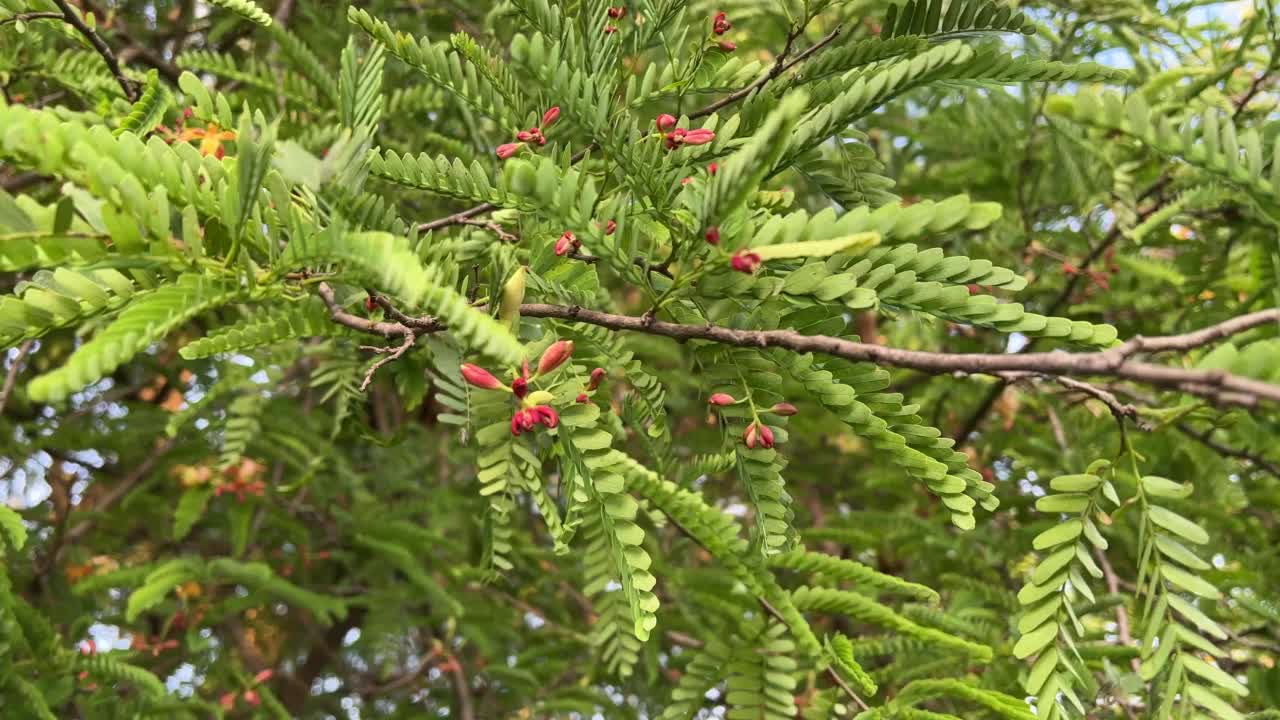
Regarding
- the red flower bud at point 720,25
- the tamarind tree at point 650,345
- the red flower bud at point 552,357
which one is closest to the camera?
the tamarind tree at point 650,345

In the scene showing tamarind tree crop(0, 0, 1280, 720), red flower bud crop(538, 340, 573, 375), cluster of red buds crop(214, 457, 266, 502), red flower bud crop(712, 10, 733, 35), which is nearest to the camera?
tamarind tree crop(0, 0, 1280, 720)

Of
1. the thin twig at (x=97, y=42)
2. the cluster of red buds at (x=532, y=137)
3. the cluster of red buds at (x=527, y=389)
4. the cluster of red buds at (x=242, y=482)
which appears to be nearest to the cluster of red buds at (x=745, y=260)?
the cluster of red buds at (x=527, y=389)

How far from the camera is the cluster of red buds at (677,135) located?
698 mm

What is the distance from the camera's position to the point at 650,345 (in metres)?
2.06

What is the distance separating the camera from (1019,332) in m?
0.62

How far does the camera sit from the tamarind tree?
1.82 ft

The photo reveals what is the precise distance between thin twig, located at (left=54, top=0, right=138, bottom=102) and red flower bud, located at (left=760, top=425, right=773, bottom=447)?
804 millimetres

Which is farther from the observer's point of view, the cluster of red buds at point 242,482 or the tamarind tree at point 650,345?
the cluster of red buds at point 242,482

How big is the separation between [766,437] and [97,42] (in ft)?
2.78

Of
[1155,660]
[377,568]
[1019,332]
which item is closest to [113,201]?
[1019,332]

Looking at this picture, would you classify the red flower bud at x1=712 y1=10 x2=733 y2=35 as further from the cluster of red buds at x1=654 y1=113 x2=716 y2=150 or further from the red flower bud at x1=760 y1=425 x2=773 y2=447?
the red flower bud at x1=760 y1=425 x2=773 y2=447

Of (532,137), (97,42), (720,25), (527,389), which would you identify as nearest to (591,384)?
(527,389)

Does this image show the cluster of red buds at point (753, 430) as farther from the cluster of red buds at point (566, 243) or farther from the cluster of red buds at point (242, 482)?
the cluster of red buds at point (242, 482)

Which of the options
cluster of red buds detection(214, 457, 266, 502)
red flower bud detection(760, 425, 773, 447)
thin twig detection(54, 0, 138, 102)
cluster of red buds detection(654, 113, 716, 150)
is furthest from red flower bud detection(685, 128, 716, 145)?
cluster of red buds detection(214, 457, 266, 502)
